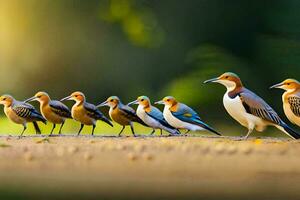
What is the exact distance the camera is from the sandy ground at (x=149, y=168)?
3984 millimetres

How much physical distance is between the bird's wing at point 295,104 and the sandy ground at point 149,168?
0.19m

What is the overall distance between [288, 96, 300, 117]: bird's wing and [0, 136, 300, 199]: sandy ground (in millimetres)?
195

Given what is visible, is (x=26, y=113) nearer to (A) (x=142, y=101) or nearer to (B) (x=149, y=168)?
(A) (x=142, y=101)

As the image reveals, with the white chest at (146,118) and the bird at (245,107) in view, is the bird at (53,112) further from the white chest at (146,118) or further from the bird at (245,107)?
the bird at (245,107)

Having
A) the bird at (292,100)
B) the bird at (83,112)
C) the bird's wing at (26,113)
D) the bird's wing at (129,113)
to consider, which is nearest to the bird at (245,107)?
the bird at (292,100)

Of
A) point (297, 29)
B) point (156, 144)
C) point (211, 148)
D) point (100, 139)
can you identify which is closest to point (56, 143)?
point (100, 139)

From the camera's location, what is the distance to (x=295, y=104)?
4.99m

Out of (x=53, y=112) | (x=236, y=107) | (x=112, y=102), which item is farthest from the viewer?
(x=53, y=112)

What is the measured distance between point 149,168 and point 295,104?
1046 millimetres

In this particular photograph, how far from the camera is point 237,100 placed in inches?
197

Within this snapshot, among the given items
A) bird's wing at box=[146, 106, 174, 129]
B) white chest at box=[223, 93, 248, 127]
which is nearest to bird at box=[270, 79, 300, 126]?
white chest at box=[223, 93, 248, 127]

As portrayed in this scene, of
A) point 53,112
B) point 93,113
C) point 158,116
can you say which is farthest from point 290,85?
point 53,112

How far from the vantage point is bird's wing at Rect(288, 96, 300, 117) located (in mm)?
4984

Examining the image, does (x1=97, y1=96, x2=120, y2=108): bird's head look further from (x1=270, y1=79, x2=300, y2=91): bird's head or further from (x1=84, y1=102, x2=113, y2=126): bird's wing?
(x1=270, y1=79, x2=300, y2=91): bird's head
